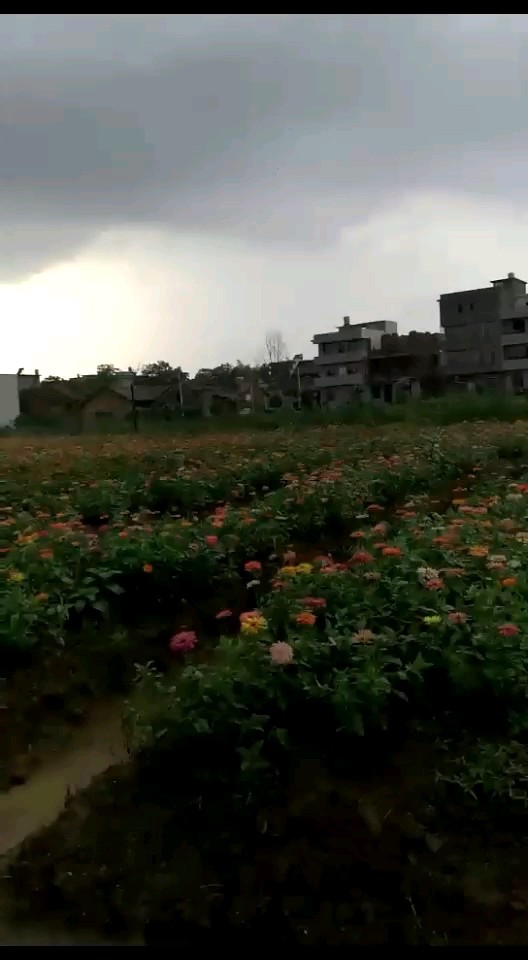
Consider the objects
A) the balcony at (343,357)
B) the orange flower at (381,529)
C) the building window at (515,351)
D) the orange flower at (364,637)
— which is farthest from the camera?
the balcony at (343,357)

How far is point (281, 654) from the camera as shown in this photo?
255cm

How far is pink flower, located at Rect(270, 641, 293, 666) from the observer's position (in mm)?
2537

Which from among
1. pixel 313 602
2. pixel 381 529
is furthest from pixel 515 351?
pixel 313 602

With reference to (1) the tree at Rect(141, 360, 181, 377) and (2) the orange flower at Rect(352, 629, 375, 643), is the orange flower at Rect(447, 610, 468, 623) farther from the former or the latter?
(1) the tree at Rect(141, 360, 181, 377)

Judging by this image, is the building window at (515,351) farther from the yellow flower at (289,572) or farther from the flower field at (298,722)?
the yellow flower at (289,572)

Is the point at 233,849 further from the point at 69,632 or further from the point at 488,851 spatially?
the point at 69,632

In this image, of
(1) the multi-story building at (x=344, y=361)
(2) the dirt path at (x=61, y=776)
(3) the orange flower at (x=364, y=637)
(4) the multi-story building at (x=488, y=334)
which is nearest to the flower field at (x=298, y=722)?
(3) the orange flower at (x=364, y=637)

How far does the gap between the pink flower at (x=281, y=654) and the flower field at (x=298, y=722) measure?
0.09ft

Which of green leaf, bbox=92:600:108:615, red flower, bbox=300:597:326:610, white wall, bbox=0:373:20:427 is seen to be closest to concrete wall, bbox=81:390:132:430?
white wall, bbox=0:373:20:427

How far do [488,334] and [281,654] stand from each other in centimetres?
4831

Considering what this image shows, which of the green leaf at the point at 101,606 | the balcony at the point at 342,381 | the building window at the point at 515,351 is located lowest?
the green leaf at the point at 101,606

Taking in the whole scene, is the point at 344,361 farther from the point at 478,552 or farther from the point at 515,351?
the point at 478,552

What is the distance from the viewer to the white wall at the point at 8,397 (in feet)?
144
